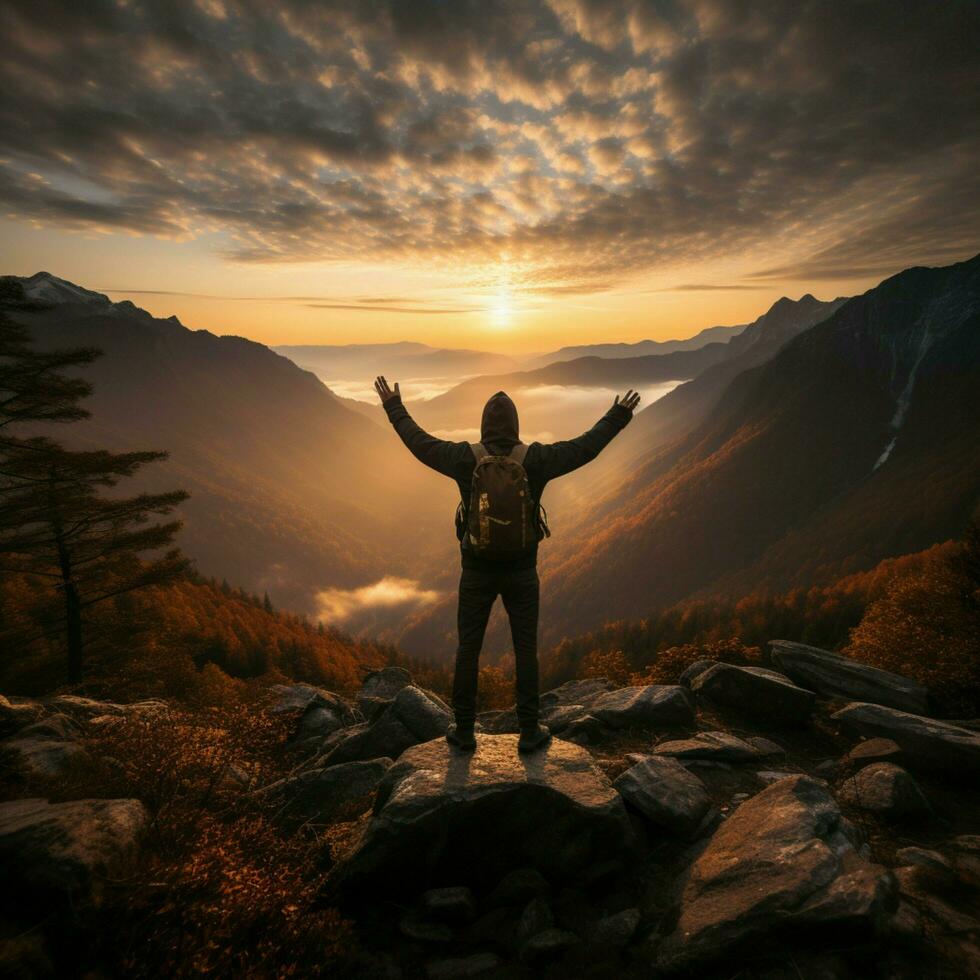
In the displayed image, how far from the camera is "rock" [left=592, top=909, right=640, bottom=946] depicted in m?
4.57

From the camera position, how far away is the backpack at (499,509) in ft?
19.9

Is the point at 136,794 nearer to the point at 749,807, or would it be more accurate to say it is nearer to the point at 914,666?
the point at 749,807

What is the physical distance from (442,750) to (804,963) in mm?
4224

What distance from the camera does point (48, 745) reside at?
23.1 feet

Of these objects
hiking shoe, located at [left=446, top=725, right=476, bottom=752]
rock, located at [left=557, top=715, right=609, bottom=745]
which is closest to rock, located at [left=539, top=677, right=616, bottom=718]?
rock, located at [left=557, top=715, right=609, bottom=745]

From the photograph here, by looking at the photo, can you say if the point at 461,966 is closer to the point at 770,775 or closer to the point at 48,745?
the point at 770,775

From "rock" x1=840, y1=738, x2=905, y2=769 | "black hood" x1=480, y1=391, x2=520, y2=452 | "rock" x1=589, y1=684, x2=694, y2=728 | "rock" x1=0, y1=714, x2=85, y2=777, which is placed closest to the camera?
"rock" x1=0, y1=714, x2=85, y2=777

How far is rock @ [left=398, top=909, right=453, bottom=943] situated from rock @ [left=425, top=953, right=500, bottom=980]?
22 cm

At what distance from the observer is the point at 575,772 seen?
6191 millimetres

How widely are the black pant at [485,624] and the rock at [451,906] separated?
1.85 meters

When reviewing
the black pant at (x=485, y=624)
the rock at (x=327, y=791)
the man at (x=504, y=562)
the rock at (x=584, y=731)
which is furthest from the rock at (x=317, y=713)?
the black pant at (x=485, y=624)

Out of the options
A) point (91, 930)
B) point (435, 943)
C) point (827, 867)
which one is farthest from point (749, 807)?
point (91, 930)

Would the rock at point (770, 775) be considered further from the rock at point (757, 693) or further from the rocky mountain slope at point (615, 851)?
the rock at point (757, 693)

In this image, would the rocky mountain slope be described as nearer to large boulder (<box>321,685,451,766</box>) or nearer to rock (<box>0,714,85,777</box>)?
rock (<box>0,714,85,777</box>)
